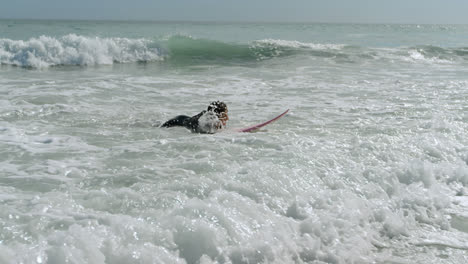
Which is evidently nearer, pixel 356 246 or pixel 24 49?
pixel 356 246

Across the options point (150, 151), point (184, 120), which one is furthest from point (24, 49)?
point (150, 151)

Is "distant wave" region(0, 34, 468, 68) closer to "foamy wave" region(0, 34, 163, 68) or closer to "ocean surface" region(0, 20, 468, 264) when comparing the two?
"foamy wave" region(0, 34, 163, 68)

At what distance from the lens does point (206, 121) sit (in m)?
6.19

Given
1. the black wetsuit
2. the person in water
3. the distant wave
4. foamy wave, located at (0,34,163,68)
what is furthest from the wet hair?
foamy wave, located at (0,34,163,68)

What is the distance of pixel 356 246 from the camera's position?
322cm

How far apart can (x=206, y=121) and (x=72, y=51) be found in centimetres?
1402

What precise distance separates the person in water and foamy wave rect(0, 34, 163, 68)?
11.9 metres

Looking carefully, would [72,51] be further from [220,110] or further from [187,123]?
[220,110]

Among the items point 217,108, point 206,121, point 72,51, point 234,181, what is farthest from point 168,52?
point 234,181

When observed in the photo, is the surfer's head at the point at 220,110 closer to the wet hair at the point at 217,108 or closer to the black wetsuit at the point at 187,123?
the wet hair at the point at 217,108

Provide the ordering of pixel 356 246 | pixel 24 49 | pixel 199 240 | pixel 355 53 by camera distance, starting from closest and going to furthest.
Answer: pixel 199 240, pixel 356 246, pixel 24 49, pixel 355 53

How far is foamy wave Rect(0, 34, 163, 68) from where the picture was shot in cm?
1661

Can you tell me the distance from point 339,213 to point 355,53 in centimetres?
2081

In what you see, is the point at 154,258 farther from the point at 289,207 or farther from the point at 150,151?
the point at 150,151
